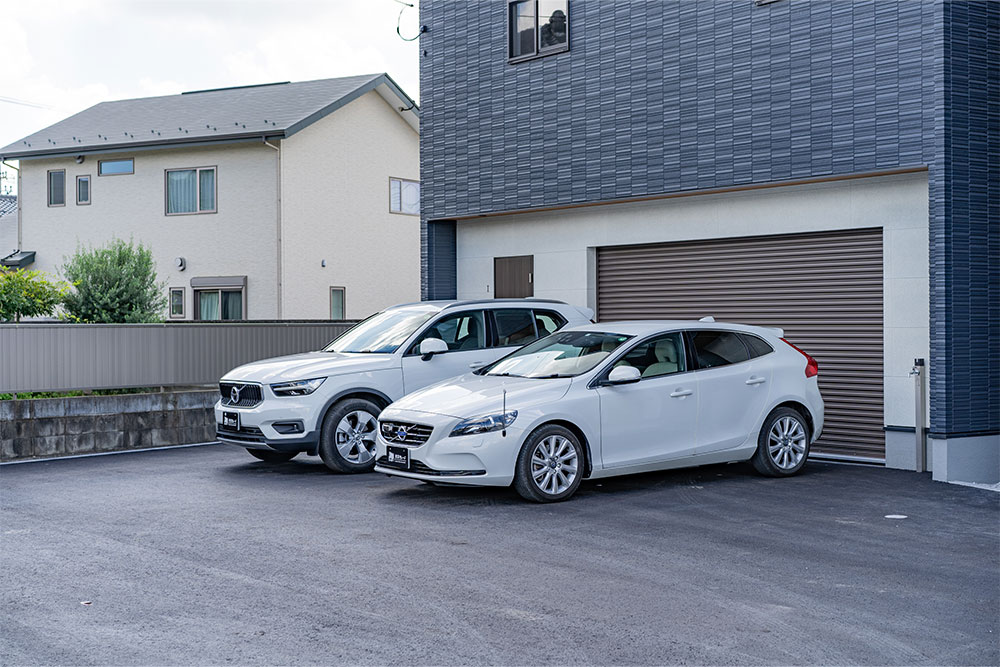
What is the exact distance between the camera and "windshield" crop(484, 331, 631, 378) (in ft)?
33.9

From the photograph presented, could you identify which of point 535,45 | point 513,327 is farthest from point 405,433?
point 535,45

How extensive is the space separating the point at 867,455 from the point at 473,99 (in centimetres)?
798

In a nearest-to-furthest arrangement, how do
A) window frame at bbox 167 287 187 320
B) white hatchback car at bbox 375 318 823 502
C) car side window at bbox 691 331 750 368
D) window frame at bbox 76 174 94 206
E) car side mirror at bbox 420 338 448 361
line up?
white hatchback car at bbox 375 318 823 502, car side window at bbox 691 331 750 368, car side mirror at bbox 420 338 448 361, window frame at bbox 167 287 187 320, window frame at bbox 76 174 94 206

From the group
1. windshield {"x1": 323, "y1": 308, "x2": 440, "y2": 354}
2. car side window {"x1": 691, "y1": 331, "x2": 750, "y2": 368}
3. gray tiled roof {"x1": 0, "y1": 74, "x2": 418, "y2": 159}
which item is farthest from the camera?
gray tiled roof {"x1": 0, "y1": 74, "x2": 418, "y2": 159}

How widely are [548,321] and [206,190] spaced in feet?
57.6

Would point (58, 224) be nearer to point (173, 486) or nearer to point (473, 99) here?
point (473, 99)

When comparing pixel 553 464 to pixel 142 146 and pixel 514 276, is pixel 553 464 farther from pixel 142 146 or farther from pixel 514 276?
pixel 142 146

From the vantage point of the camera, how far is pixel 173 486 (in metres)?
11.1

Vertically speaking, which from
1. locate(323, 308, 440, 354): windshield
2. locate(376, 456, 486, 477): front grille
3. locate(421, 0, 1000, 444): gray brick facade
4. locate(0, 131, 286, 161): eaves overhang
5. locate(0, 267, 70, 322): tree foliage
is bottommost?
locate(376, 456, 486, 477): front grille

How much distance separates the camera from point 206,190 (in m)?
28.2

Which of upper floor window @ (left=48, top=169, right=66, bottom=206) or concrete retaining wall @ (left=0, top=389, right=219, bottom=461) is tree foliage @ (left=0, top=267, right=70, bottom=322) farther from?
upper floor window @ (left=48, top=169, right=66, bottom=206)

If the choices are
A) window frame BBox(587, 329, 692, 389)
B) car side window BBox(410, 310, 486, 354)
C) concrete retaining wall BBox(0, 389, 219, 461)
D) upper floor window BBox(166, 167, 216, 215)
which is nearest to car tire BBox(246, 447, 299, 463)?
car side window BBox(410, 310, 486, 354)

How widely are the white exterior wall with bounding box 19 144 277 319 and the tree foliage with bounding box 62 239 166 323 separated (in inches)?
253

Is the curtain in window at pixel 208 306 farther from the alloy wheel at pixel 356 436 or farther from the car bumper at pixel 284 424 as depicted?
the alloy wheel at pixel 356 436
